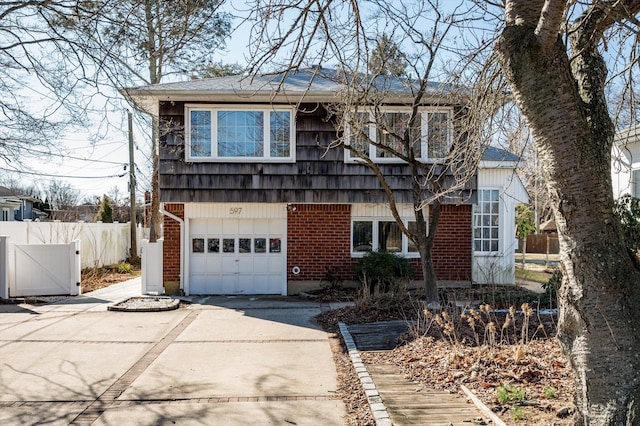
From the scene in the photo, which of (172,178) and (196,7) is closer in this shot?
(196,7)

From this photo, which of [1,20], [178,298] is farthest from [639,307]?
[178,298]

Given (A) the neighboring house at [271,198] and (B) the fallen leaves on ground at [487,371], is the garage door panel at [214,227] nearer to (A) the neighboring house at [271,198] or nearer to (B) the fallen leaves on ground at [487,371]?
(A) the neighboring house at [271,198]

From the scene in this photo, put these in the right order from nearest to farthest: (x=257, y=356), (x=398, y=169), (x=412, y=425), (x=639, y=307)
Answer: (x=639, y=307)
(x=412, y=425)
(x=257, y=356)
(x=398, y=169)

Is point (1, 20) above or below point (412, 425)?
above

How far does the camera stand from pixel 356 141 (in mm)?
13148

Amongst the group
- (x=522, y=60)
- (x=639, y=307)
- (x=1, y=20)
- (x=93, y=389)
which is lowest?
(x=93, y=389)

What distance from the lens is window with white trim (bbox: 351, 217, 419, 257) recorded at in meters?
14.9

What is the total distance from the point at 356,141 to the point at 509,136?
5.37 m

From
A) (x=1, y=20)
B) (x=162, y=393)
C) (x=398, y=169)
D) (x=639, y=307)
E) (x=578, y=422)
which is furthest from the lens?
(x=398, y=169)

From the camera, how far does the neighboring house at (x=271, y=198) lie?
45.9 feet

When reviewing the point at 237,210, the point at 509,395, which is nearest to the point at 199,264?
the point at 237,210

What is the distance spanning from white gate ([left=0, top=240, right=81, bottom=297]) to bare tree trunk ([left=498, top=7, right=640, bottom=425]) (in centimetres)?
1374

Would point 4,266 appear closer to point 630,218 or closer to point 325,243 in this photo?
point 325,243

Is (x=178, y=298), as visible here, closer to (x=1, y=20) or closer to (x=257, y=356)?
(x=257, y=356)
